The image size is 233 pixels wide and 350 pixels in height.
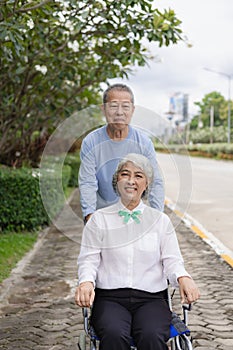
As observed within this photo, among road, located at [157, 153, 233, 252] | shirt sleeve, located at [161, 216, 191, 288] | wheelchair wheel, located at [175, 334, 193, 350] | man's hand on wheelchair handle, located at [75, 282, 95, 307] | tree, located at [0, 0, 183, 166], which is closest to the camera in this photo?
wheelchair wheel, located at [175, 334, 193, 350]

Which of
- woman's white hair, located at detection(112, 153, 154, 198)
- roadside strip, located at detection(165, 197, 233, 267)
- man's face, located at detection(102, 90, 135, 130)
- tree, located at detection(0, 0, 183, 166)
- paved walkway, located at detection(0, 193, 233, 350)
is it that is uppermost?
tree, located at detection(0, 0, 183, 166)

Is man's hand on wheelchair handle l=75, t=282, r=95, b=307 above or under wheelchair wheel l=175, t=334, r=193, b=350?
above

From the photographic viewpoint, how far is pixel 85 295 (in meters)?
3.49

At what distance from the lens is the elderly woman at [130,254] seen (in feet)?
12.1

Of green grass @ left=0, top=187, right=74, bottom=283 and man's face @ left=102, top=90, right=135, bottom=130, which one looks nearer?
man's face @ left=102, top=90, right=135, bottom=130

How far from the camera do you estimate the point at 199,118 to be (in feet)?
375

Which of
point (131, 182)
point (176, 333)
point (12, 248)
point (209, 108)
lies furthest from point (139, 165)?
point (209, 108)

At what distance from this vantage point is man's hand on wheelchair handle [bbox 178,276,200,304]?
137 inches

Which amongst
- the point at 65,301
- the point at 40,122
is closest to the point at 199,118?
the point at 40,122

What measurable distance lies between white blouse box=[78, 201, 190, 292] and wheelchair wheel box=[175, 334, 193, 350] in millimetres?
296

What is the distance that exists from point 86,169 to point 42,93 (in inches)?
309

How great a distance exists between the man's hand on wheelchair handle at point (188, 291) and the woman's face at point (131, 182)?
0.56 meters

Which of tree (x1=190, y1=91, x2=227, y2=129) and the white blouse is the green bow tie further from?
tree (x1=190, y1=91, x2=227, y2=129)

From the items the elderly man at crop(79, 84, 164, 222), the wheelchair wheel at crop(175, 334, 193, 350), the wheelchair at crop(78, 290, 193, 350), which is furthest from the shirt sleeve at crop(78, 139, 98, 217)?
the wheelchair wheel at crop(175, 334, 193, 350)
